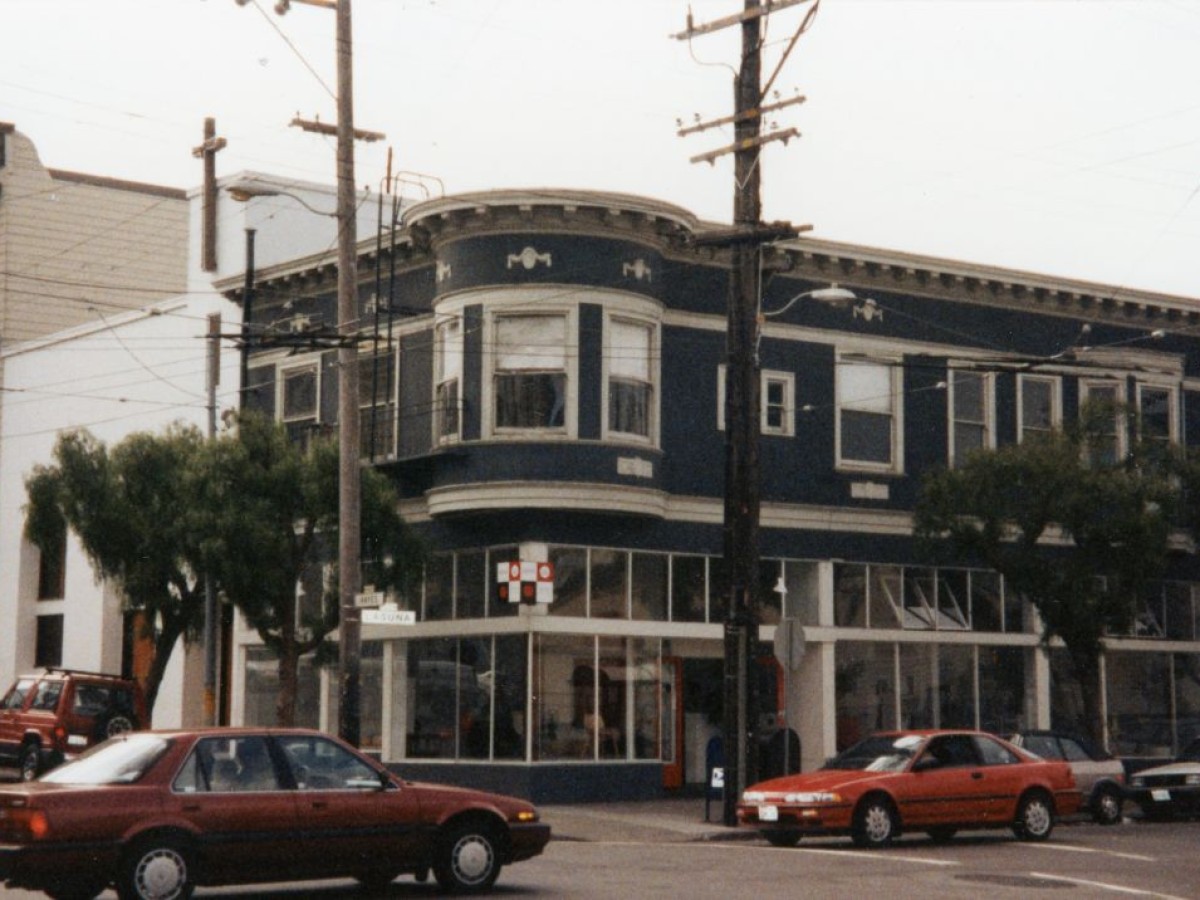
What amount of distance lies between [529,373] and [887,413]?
7319 millimetres

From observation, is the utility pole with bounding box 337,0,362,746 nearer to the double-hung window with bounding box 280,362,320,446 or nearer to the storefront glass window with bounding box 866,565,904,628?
the double-hung window with bounding box 280,362,320,446

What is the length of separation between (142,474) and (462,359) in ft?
18.2

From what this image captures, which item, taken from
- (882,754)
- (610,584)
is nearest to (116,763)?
(882,754)

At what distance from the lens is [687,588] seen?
3083cm

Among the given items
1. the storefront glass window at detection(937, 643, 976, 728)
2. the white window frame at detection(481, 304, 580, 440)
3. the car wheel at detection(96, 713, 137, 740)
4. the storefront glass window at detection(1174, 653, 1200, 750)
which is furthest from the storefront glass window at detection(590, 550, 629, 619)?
the storefront glass window at detection(1174, 653, 1200, 750)

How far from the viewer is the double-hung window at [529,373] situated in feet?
95.8

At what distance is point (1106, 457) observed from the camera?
34688mm

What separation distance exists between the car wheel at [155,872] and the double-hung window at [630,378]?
15824 millimetres

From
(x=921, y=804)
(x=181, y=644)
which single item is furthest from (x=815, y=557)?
(x=181, y=644)

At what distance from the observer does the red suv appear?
31.3 m

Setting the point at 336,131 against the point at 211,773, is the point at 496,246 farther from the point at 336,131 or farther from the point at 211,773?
the point at 211,773

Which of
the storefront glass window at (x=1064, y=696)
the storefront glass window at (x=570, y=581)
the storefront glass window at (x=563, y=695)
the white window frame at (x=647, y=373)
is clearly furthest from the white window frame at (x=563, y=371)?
the storefront glass window at (x=1064, y=696)

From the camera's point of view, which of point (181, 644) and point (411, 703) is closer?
point (411, 703)

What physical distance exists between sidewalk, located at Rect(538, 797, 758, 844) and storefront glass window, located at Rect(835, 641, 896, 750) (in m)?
3.49
